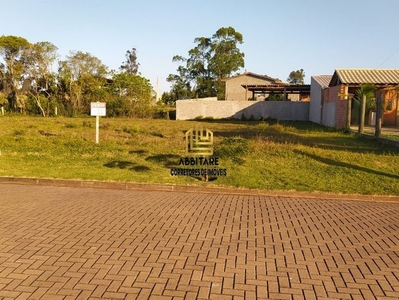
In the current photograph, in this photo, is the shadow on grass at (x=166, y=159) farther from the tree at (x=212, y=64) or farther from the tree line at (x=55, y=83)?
the tree at (x=212, y=64)

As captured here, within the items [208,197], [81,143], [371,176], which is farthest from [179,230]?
[81,143]

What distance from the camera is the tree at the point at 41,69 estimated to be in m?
34.1

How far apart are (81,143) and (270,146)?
22.6ft

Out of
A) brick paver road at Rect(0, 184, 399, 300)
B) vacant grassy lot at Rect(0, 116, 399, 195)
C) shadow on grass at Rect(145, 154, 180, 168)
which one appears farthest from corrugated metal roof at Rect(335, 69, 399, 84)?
brick paver road at Rect(0, 184, 399, 300)

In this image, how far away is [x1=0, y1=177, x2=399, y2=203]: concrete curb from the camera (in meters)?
7.05

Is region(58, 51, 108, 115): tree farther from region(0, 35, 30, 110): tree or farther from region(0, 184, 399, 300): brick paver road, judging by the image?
region(0, 184, 399, 300): brick paver road

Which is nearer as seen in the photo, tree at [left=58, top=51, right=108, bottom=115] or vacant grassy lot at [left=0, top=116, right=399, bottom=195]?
vacant grassy lot at [left=0, top=116, right=399, bottom=195]

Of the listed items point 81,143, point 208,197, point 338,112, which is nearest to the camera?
point 208,197

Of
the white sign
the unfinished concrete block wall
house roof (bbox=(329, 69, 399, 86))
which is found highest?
house roof (bbox=(329, 69, 399, 86))

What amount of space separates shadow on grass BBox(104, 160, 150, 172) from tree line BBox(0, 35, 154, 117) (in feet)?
78.2

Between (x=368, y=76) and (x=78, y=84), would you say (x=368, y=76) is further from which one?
(x=78, y=84)

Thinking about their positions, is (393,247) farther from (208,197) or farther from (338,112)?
(338,112)

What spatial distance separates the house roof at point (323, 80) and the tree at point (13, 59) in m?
28.7

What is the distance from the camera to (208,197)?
22.8ft
